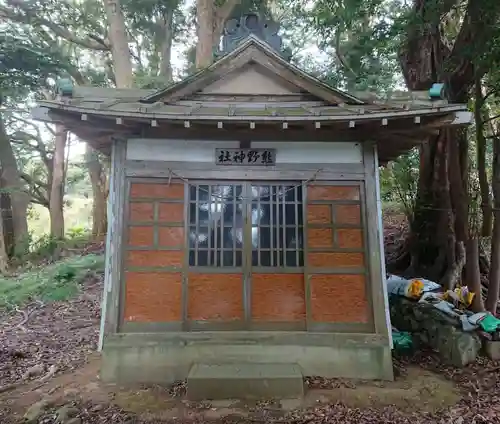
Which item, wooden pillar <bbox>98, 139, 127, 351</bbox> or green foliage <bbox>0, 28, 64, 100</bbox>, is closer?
wooden pillar <bbox>98, 139, 127, 351</bbox>

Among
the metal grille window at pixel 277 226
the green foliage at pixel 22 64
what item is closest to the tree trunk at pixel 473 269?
the metal grille window at pixel 277 226

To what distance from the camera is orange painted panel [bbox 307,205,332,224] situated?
5.90 m

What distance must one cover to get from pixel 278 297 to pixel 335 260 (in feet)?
3.09

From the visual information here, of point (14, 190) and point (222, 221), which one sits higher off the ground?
point (14, 190)

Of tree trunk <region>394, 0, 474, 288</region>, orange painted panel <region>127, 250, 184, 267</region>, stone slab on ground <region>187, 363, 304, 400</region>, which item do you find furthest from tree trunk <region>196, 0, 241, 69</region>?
stone slab on ground <region>187, 363, 304, 400</region>

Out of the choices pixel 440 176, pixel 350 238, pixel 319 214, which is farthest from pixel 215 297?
pixel 440 176

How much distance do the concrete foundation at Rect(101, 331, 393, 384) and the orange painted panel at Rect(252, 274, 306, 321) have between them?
24 centimetres

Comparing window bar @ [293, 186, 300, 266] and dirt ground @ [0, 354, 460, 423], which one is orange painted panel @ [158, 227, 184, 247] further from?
dirt ground @ [0, 354, 460, 423]

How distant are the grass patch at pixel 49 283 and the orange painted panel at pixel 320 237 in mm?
7422

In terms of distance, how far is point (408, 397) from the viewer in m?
5.12

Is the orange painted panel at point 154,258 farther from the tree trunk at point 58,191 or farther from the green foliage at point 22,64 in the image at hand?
the tree trunk at point 58,191

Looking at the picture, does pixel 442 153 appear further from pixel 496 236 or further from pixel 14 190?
pixel 14 190

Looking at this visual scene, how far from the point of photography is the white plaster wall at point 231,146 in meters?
5.92

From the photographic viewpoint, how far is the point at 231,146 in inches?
234
